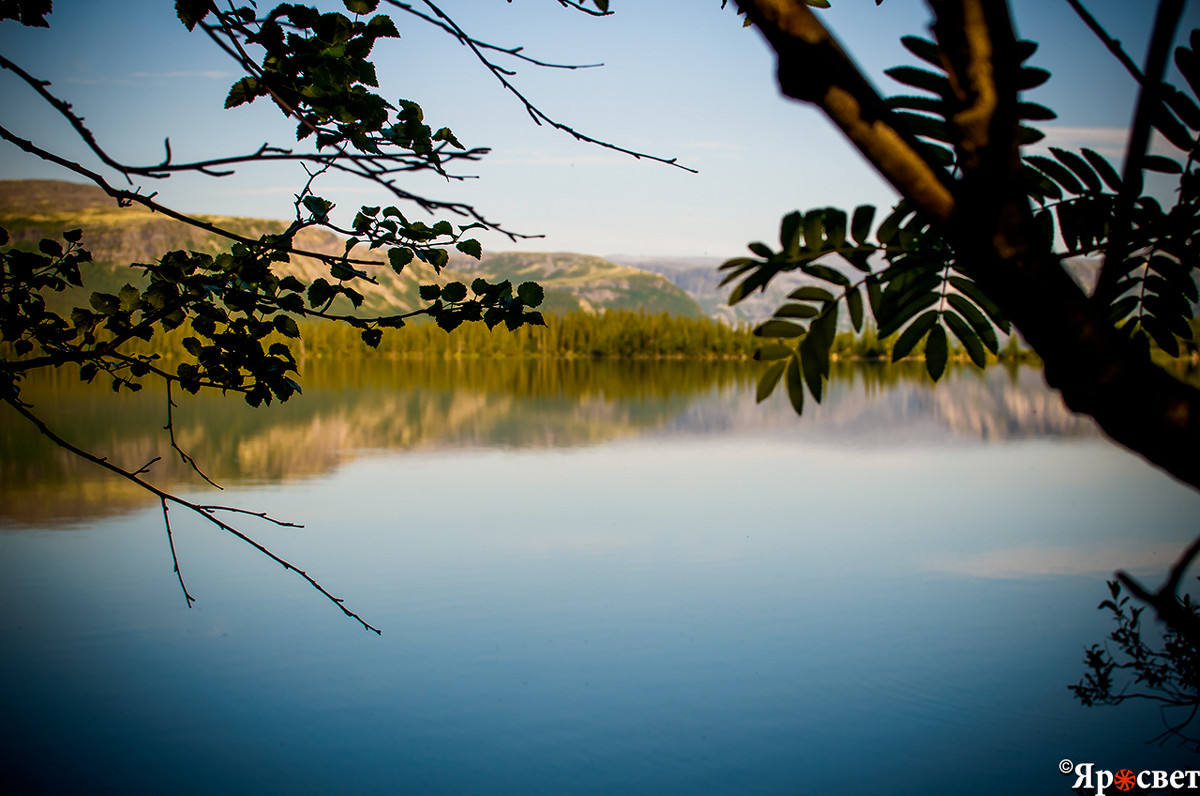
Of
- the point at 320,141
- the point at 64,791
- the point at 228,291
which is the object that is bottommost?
the point at 64,791

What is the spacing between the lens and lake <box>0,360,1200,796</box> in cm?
880

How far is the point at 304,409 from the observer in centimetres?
4378

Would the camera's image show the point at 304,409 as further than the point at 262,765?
Yes

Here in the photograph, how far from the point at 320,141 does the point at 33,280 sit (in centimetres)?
138

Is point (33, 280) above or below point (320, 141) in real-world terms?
below

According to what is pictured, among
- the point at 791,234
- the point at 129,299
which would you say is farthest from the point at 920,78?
the point at 129,299

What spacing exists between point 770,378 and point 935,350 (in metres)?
0.48

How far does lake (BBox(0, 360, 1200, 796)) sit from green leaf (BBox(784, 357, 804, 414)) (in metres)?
Answer: 7.82

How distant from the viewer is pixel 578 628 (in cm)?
1230

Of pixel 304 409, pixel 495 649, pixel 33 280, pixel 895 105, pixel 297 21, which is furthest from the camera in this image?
pixel 304 409

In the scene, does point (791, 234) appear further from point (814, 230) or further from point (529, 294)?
point (529, 294)

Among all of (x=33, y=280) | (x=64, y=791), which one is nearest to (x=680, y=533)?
(x=64, y=791)

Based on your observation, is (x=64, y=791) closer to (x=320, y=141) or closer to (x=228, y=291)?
(x=228, y=291)

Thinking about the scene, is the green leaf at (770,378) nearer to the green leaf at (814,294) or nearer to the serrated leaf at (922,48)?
the green leaf at (814,294)
